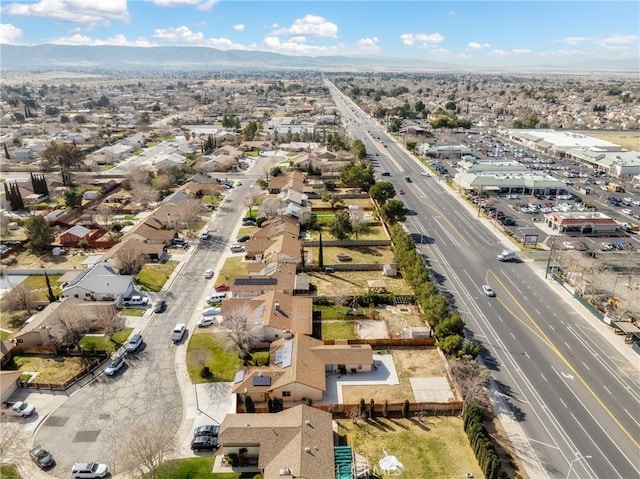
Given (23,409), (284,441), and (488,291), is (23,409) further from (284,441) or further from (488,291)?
(488,291)

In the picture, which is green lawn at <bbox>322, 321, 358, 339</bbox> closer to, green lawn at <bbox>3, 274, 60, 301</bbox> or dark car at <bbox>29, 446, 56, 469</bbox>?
dark car at <bbox>29, 446, 56, 469</bbox>

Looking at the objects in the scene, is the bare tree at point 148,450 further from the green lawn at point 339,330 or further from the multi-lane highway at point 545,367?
the multi-lane highway at point 545,367

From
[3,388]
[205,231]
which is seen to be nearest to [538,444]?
[3,388]

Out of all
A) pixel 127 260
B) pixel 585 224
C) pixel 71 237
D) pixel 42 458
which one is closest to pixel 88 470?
pixel 42 458

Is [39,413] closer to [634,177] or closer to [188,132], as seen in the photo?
[634,177]

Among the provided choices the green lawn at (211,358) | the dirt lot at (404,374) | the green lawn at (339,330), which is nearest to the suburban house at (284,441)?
the dirt lot at (404,374)

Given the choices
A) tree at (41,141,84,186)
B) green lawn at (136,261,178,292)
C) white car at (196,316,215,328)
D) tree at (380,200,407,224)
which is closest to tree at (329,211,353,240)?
tree at (380,200,407,224)
